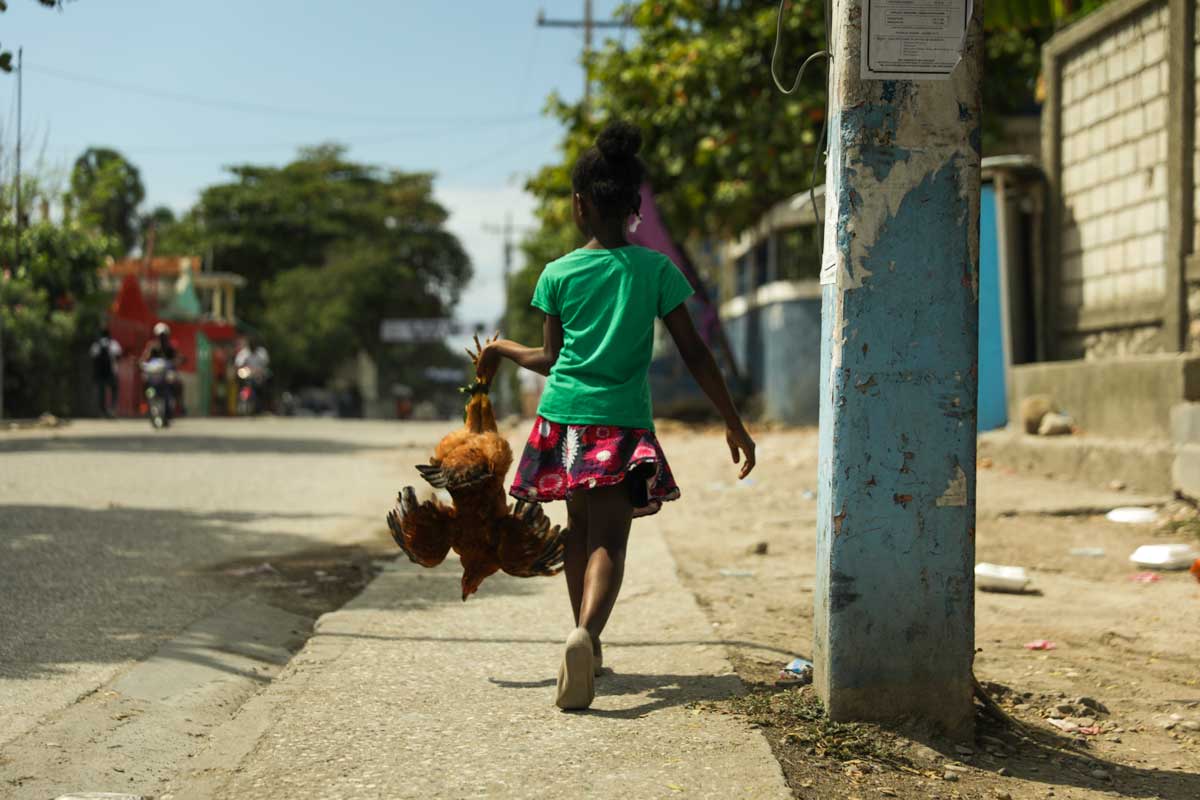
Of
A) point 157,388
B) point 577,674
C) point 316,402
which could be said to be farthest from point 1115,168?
point 316,402

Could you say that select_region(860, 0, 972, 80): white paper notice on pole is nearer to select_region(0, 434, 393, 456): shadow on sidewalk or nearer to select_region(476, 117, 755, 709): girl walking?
select_region(476, 117, 755, 709): girl walking

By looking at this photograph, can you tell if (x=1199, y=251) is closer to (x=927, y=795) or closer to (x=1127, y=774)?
(x=1127, y=774)

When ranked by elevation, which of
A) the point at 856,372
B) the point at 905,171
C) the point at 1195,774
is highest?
the point at 905,171

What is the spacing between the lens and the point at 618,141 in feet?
11.7

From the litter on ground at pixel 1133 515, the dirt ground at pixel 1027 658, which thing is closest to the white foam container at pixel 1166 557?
the dirt ground at pixel 1027 658

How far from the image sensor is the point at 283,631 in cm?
491

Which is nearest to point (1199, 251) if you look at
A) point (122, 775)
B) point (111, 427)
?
point (122, 775)

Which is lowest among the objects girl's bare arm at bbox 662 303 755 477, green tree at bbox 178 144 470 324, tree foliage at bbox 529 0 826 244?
girl's bare arm at bbox 662 303 755 477

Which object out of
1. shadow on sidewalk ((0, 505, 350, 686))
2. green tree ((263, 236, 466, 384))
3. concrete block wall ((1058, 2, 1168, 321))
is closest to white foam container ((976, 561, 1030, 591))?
shadow on sidewalk ((0, 505, 350, 686))

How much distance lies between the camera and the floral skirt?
344 centimetres

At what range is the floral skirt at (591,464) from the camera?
11.3 ft

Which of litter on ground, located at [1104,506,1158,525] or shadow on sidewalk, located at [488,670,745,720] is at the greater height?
litter on ground, located at [1104,506,1158,525]

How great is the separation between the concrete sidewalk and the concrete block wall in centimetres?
608

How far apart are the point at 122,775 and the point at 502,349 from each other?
1570 mm
